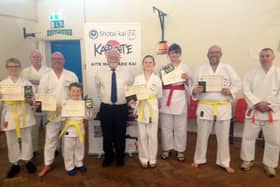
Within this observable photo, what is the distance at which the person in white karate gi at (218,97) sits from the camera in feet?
9.96

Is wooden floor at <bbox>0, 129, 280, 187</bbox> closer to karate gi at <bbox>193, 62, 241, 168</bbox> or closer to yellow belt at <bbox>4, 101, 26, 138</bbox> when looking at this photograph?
karate gi at <bbox>193, 62, 241, 168</bbox>

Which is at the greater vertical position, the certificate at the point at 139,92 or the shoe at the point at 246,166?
the certificate at the point at 139,92

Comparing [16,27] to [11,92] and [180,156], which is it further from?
[180,156]

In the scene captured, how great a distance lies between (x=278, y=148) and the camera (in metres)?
3.05

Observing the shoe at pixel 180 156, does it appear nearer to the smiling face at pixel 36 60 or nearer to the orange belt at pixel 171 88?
the orange belt at pixel 171 88

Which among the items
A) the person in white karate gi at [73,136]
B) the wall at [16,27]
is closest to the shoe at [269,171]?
the person in white karate gi at [73,136]

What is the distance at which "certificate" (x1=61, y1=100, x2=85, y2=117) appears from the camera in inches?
119

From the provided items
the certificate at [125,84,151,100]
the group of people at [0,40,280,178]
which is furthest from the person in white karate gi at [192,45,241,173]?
the certificate at [125,84,151,100]

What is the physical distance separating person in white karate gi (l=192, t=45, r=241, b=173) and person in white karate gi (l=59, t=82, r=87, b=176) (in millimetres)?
1432

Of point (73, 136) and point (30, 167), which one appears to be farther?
point (30, 167)

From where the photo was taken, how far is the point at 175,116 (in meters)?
3.48

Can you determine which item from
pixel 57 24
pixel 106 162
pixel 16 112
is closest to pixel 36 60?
pixel 16 112

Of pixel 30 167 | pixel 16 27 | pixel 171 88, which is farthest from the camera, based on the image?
pixel 16 27

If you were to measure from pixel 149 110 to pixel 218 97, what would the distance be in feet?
2.78
